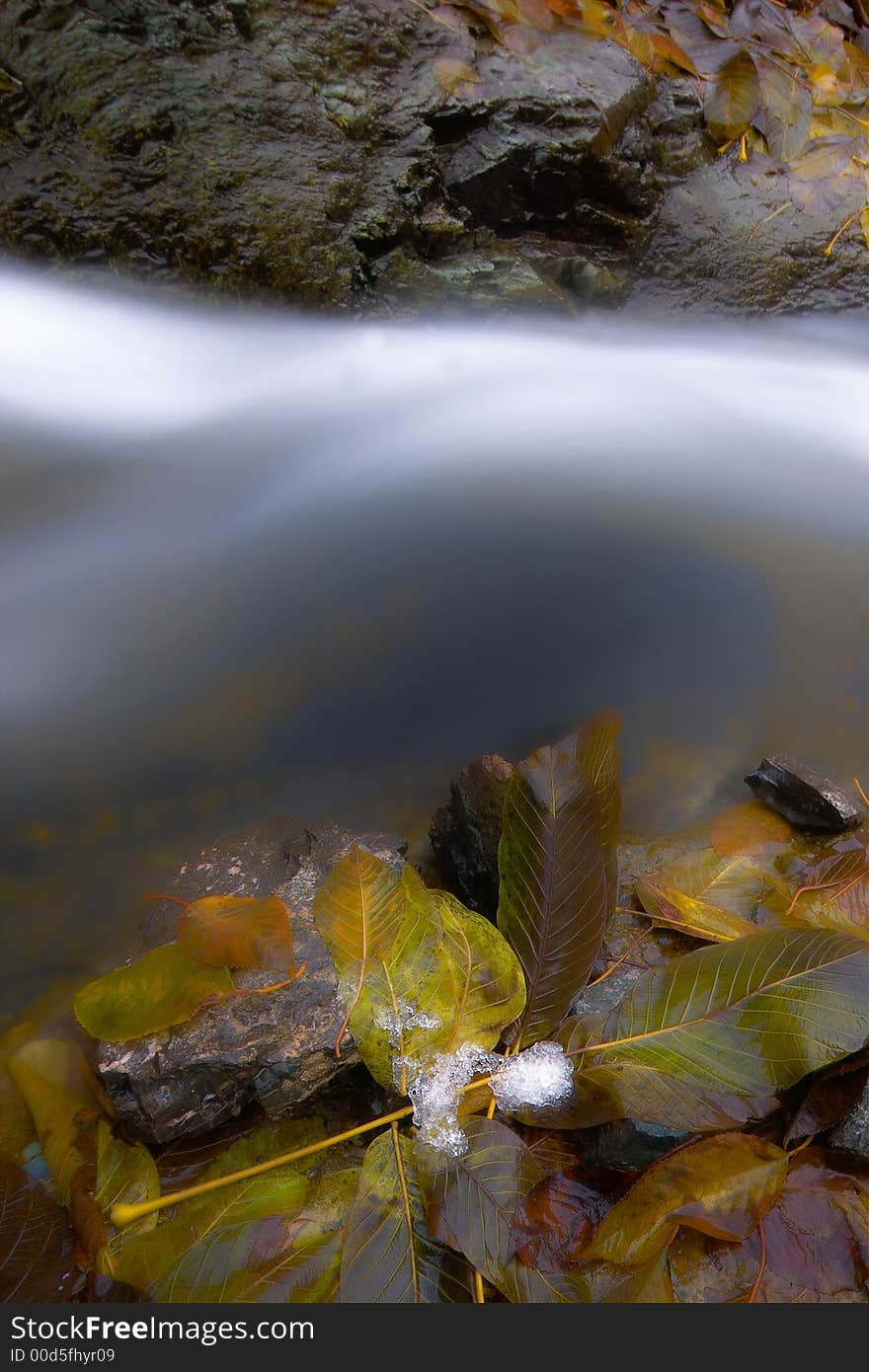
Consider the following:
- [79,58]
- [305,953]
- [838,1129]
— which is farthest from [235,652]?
[79,58]

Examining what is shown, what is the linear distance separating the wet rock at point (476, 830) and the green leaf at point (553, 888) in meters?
0.19

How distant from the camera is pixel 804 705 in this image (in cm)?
188

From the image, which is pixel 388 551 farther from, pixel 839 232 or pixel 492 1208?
pixel 839 232

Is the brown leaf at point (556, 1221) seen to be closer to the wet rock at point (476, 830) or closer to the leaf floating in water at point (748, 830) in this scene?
the wet rock at point (476, 830)

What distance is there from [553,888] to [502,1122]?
31cm

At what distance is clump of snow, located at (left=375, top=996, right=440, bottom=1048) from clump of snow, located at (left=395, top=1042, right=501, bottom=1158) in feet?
0.12

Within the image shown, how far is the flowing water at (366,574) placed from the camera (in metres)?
1.66

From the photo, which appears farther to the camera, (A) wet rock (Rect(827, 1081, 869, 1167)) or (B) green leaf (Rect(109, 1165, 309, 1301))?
(A) wet rock (Rect(827, 1081, 869, 1167))

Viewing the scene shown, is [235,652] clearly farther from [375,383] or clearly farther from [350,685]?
[375,383]

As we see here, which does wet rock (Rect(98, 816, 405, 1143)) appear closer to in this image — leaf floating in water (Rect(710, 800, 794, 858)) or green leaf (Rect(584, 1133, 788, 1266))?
green leaf (Rect(584, 1133, 788, 1266))

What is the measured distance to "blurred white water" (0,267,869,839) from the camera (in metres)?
1.74

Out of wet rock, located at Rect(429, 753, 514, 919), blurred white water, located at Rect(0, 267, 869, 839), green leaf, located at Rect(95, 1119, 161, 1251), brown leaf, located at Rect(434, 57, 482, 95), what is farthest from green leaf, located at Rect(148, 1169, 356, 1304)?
brown leaf, located at Rect(434, 57, 482, 95)

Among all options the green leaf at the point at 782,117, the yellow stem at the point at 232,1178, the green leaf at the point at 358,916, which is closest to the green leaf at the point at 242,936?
the green leaf at the point at 358,916

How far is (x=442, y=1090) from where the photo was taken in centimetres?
106
